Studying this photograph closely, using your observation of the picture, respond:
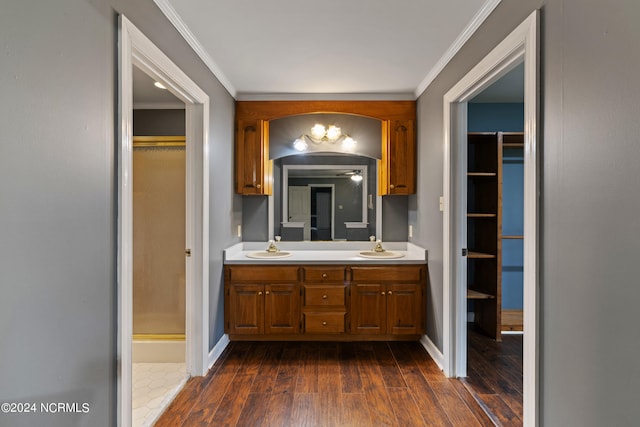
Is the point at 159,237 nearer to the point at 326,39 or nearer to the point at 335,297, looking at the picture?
the point at 335,297

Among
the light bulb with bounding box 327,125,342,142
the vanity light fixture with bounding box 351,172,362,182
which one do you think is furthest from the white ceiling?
the vanity light fixture with bounding box 351,172,362,182

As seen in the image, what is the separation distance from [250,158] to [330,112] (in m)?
0.95

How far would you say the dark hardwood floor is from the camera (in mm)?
2043

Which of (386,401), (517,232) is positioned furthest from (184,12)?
(517,232)

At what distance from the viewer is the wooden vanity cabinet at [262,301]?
2.95m

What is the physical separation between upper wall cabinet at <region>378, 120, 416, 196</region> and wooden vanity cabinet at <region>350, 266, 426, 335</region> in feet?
2.76

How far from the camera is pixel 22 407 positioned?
99 centimetres

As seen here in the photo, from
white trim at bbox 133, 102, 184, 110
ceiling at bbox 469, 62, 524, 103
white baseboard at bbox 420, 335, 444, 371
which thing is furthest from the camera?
white trim at bbox 133, 102, 184, 110

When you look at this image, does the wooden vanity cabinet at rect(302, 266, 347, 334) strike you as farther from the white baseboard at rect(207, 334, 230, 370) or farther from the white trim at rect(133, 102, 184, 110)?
the white trim at rect(133, 102, 184, 110)

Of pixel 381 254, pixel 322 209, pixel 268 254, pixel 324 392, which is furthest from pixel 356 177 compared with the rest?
pixel 324 392

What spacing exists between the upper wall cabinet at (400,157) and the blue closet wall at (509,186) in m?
0.77

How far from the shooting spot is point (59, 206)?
111 cm

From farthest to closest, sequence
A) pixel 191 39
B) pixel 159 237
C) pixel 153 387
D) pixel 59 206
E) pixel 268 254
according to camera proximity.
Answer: pixel 268 254
pixel 159 237
pixel 153 387
pixel 191 39
pixel 59 206

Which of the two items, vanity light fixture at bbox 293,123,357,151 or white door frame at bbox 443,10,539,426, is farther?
vanity light fixture at bbox 293,123,357,151
